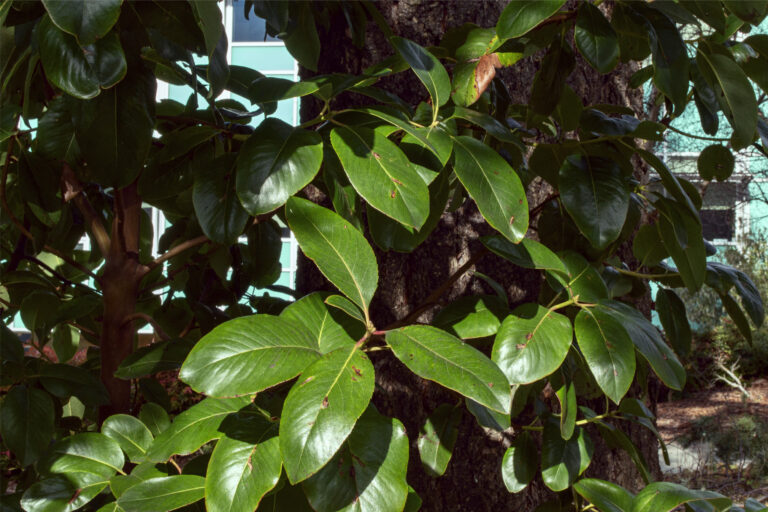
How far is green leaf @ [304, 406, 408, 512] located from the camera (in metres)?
0.57

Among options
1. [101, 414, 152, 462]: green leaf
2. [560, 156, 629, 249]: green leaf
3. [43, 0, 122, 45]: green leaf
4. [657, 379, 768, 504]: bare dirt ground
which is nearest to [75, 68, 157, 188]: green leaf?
[43, 0, 122, 45]: green leaf

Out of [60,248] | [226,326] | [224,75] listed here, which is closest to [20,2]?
[224,75]

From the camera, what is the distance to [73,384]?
96 cm

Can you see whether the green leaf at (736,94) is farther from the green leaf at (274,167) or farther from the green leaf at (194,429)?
the green leaf at (194,429)

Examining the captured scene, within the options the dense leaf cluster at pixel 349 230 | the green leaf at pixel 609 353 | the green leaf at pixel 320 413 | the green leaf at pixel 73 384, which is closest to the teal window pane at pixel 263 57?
the dense leaf cluster at pixel 349 230

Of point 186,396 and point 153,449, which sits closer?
point 153,449

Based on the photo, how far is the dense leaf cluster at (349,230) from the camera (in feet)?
1.89

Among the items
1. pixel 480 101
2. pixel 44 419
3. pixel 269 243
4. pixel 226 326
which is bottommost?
pixel 44 419

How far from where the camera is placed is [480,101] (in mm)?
973

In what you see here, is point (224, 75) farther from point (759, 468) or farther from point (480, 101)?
point (759, 468)

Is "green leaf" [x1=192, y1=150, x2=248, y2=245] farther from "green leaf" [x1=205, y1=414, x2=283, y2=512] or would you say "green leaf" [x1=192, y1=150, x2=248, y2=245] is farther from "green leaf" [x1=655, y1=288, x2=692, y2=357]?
"green leaf" [x1=655, y1=288, x2=692, y2=357]

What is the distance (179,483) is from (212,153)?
0.47 m

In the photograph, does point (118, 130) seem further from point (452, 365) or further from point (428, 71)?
point (452, 365)

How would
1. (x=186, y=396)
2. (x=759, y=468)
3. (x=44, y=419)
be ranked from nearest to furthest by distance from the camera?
1. (x=44, y=419)
2. (x=759, y=468)
3. (x=186, y=396)
